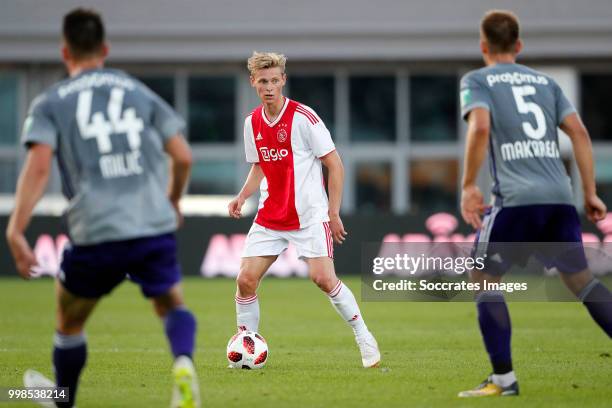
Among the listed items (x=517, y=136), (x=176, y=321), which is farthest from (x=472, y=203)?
(x=176, y=321)

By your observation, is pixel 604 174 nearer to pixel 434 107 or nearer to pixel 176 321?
pixel 434 107

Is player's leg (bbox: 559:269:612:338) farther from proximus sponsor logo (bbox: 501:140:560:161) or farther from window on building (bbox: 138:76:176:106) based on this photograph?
window on building (bbox: 138:76:176:106)

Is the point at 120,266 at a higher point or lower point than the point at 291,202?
higher

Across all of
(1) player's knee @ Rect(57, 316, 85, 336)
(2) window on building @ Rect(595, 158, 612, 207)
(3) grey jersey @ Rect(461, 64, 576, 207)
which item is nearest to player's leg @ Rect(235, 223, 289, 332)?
(3) grey jersey @ Rect(461, 64, 576, 207)

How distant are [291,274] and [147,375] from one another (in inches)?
516

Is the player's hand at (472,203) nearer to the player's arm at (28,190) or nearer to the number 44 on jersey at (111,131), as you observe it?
the number 44 on jersey at (111,131)

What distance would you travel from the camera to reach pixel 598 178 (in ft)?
94.0

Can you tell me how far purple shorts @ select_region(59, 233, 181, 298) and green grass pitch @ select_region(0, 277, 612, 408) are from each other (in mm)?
1037

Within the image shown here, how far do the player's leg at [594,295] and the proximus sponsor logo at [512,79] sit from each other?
1188mm

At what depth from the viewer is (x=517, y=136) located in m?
7.07

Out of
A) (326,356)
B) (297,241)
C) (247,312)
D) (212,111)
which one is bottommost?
(212,111)

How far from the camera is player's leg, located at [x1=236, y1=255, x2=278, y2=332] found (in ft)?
30.0

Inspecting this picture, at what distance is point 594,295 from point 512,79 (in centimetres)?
139

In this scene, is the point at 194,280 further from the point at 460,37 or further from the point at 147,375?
the point at 147,375
